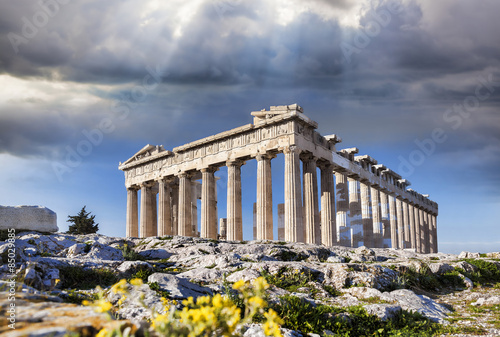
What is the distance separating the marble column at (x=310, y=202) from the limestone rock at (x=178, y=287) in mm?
23118

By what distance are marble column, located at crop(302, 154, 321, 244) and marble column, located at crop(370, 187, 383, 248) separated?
12387mm

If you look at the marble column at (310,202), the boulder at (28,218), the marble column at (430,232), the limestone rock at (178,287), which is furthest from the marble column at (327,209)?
the marble column at (430,232)

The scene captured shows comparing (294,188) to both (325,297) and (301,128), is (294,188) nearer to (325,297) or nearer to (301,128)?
(301,128)

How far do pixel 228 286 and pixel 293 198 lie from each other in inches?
827

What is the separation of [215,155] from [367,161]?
16561 millimetres

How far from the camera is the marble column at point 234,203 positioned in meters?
32.8

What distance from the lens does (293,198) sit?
29.2m

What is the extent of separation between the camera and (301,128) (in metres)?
30.8

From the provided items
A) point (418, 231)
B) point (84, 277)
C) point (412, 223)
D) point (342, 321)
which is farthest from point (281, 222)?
point (342, 321)

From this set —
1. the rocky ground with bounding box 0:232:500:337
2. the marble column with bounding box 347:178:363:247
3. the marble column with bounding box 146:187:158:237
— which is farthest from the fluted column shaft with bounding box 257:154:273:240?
the marble column with bounding box 146:187:158:237

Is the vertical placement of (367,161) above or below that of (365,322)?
above

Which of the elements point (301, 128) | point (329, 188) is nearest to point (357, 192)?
point (329, 188)

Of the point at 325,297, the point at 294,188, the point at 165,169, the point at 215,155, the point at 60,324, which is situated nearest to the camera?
the point at 60,324

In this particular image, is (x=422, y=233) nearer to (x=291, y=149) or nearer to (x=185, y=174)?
(x=291, y=149)
